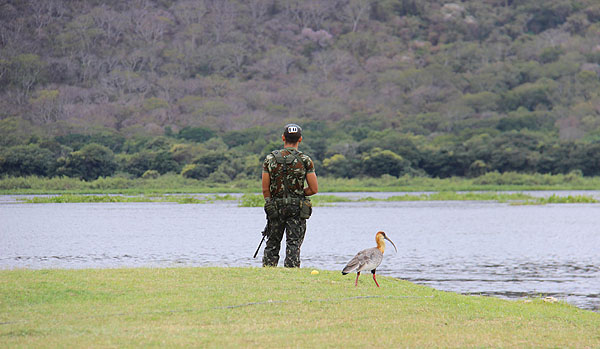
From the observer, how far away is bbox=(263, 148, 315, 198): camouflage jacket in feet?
41.3

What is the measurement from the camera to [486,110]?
11950 cm

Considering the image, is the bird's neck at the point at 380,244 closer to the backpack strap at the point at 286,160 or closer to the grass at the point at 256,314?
the grass at the point at 256,314

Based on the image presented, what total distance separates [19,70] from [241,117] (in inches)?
1372

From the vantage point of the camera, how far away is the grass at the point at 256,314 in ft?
28.4

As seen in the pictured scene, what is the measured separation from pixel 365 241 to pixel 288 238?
663 inches

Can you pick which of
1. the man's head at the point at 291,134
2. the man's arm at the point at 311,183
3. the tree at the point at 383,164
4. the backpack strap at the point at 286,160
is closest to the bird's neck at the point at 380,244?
the man's arm at the point at 311,183

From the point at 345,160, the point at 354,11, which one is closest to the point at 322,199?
the point at 345,160

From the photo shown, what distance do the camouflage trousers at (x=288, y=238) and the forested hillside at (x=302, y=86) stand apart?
204 ft

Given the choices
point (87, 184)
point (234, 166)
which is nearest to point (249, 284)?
point (87, 184)

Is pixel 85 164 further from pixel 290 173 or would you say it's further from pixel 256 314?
pixel 256 314

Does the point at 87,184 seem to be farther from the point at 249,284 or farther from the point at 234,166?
the point at 249,284

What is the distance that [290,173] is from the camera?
41.4 ft

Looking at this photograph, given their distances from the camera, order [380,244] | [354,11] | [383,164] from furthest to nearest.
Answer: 1. [354,11]
2. [383,164]
3. [380,244]

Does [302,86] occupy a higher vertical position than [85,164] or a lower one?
higher
